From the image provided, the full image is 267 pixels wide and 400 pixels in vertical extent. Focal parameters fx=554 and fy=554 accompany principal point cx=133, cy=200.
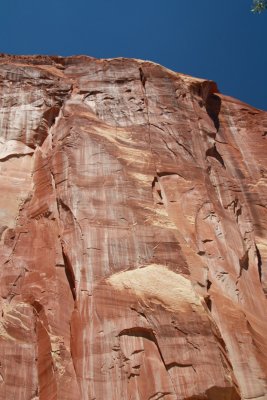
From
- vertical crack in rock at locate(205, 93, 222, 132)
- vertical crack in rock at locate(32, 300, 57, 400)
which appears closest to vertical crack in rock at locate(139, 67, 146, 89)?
vertical crack in rock at locate(205, 93, 222, 132)

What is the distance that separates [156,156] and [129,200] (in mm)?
3004

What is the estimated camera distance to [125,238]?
1639 cm

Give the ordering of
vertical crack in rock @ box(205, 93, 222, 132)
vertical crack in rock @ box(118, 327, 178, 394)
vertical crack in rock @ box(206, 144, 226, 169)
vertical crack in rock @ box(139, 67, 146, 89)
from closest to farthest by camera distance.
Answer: vertical crack in rock @ box(118, 327, 178, 394) → vertical crack in rock @ box(206, 144, 226, 169) → vertical crack in rock @ box(139, 67, 146, 89) → vertical crack in rock @ box(205, 93, 222, 132)

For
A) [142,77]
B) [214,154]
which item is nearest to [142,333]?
[214,154]

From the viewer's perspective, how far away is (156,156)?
19.9m

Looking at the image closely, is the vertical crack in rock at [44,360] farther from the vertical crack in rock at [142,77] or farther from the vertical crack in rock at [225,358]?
the vertical crack in rock at [142,77]

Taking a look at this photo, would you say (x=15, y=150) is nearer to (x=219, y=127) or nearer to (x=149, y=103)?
(x=149, y=103)

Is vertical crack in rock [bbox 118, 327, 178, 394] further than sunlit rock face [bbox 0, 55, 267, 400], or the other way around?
vertical crack in rock [bbox 118, 327, 178, 394]

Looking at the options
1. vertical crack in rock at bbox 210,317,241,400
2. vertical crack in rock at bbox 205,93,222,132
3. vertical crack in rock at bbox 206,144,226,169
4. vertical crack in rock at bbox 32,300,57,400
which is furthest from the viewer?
vertical crack in rock at bbox 205,93,222,132

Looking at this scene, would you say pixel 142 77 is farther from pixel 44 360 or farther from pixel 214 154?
pixel 44 360

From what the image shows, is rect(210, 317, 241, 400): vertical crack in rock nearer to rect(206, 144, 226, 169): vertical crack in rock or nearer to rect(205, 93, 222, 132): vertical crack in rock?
rect(206, 144, 226, 169): vertical crack in rock

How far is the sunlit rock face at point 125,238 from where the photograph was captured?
13.6m

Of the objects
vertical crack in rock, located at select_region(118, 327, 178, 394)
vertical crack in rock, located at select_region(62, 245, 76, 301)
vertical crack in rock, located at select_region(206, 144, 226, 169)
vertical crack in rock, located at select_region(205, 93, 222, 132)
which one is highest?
vertical crack in rock, located at select_region(205, 93, 222, 132)

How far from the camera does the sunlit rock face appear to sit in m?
13.6
